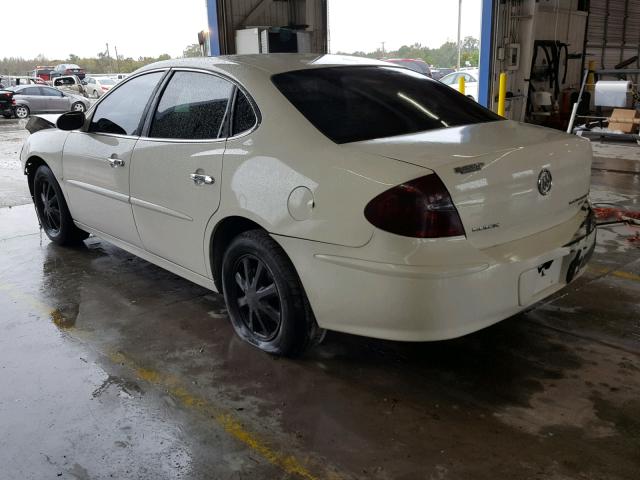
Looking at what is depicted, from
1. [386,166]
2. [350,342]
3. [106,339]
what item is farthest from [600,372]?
[106,339]

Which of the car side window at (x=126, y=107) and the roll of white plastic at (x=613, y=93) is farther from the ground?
the car side window at (x=126, y=107)

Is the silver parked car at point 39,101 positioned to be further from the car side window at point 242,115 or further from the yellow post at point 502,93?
the car side window at point 242,115

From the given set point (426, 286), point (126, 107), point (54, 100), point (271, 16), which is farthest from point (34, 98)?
point (426, 286)

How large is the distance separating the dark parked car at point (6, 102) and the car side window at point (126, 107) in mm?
19164

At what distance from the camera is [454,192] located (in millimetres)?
2439

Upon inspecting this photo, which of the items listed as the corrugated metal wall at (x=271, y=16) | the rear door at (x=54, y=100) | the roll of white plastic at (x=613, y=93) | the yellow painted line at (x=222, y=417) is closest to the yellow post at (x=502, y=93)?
the roll of white plastic at (x=613, y=93)

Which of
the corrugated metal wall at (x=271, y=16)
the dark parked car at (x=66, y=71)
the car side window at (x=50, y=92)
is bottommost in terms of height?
the car side window at (x=50, y=92)

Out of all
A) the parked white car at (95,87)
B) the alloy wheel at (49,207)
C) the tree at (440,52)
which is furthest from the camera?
the tree at (440,52)

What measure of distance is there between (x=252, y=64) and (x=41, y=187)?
279 cm

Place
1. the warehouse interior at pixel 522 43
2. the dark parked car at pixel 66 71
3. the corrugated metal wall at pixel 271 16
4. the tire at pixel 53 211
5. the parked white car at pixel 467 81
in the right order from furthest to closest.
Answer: the dark parked car at pixel 66 71
the parked white car at pixel 467 81
the corrugated metal wall at pixel 271 16
the warehouse interior at pixel 522 43
the tire at pixel 53 211

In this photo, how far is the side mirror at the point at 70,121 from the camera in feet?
14.2

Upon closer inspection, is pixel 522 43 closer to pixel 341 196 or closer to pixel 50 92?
pixel 341 196

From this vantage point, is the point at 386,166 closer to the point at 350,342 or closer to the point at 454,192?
the point at 454,192

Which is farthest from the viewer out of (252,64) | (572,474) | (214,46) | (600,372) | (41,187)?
(214,46)
